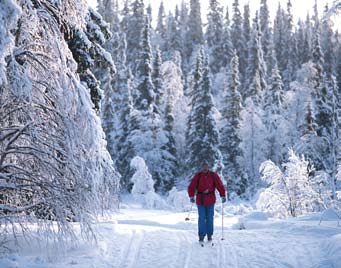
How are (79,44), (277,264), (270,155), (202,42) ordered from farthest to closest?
(202,42) → (270,155) → (79,44) → (277,264)

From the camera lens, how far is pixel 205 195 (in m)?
9.79

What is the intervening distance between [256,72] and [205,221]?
5126 centimetres

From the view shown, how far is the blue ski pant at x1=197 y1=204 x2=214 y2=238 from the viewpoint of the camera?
31.4 ft

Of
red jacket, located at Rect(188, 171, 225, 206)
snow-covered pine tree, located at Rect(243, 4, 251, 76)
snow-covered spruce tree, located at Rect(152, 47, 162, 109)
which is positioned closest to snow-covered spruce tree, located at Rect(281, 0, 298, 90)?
snow-covered pine tree, located at Rect(243, 4, 251, 76)

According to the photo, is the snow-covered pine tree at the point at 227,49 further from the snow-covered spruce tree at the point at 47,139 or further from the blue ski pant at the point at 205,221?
the snow-covered spruce tree at the point at 47,139

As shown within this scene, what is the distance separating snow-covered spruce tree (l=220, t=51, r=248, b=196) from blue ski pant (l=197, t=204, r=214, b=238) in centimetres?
3125

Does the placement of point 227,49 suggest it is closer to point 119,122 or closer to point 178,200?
point 119,122

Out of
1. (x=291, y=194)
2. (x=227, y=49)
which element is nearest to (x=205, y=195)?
(x=291, y=194)

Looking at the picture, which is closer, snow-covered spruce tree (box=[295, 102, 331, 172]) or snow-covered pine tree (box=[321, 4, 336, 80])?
snow-covered spruce tree (box=[295, 102, 331, 172])

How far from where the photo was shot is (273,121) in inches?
1844

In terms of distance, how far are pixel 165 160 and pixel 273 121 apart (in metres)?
14.3

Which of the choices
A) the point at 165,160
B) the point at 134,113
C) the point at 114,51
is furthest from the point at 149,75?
the point at 114,51

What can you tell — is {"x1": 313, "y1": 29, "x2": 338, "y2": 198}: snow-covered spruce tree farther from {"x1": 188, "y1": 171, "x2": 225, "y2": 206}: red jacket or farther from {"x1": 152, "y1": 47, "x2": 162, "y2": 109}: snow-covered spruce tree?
{"x1": 188, "y1": 171, "x2": 225, "y2": 206}: red jacket

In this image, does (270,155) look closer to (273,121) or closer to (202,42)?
(273,121)
